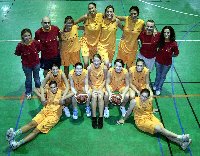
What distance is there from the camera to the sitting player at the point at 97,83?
6547mm

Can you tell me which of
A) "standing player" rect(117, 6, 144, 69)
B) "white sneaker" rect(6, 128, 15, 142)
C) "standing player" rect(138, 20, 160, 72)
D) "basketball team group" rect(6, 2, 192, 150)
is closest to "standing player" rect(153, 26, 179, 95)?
"basketball team group" rect(6, 2, 192, 150)

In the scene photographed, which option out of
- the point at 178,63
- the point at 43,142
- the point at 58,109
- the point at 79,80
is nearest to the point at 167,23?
the point at 178,63

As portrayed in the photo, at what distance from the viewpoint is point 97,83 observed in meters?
6.88

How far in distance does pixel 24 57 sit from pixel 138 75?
2617 mm

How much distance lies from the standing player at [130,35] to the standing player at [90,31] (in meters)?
0.63

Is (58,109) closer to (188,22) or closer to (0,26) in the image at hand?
(0,26)

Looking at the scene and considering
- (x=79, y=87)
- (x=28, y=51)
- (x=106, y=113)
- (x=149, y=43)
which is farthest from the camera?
(x=149, y=43)

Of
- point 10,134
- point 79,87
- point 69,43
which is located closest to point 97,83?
point 79,87

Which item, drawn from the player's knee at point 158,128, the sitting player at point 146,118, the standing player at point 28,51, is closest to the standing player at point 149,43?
the sitting player at point 146,118

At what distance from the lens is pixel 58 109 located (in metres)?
6.54

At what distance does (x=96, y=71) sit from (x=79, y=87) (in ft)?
1.76

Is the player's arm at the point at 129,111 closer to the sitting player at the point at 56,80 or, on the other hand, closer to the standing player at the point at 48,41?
the sitting player at the point at 56,80

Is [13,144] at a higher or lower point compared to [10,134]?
lower

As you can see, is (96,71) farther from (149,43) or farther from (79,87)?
(149,43)
